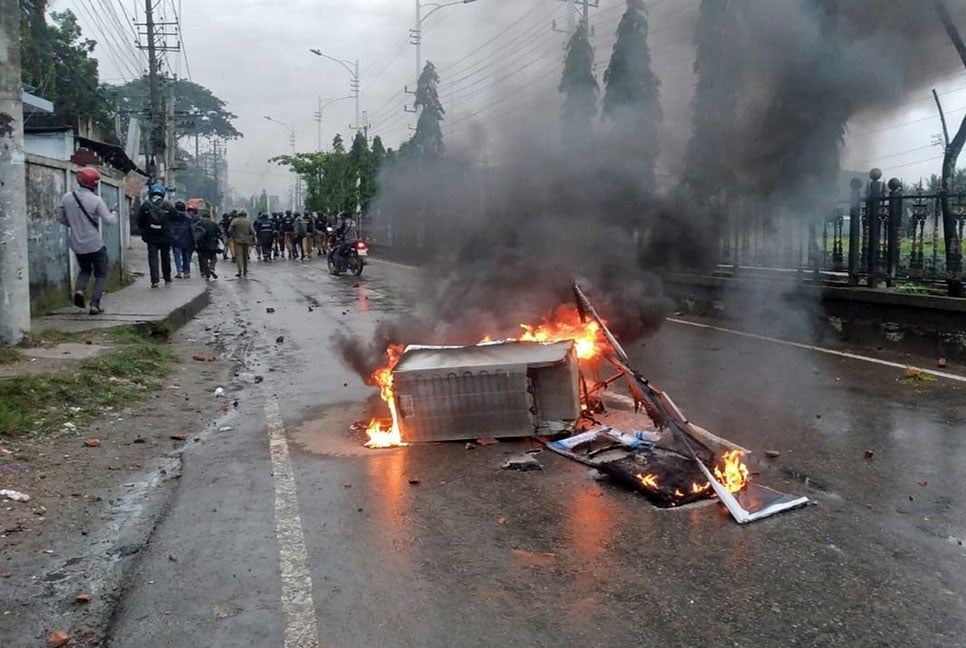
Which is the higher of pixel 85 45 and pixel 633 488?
pixel 85 45

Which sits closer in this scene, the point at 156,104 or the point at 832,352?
the point at 832,352

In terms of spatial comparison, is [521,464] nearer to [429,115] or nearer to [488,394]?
[488,394]

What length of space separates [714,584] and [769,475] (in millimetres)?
1578

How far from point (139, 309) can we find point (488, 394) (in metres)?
7.49

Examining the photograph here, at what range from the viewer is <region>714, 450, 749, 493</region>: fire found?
4283 millimetres

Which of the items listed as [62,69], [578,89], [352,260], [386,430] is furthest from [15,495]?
[62,69]

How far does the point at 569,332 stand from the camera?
247 inches

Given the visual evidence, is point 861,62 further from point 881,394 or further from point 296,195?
point 296,195

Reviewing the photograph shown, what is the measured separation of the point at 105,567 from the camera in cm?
356

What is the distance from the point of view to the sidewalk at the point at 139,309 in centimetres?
927

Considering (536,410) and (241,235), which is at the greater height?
(241,235)

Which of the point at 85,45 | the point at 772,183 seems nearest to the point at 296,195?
the point at 85,45

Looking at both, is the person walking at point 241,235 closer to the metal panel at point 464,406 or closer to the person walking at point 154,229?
the person walking at point 154,229

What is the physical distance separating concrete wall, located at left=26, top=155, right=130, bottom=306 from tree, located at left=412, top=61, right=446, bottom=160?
192 inches
